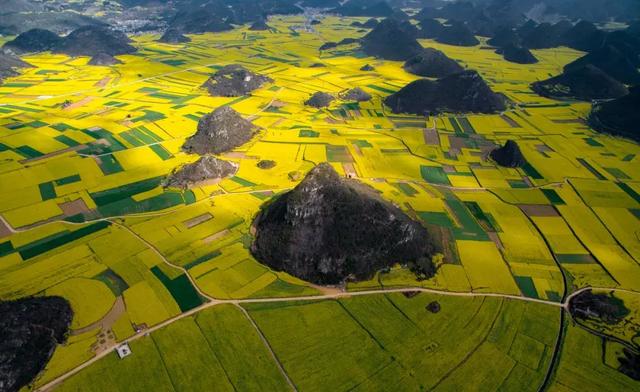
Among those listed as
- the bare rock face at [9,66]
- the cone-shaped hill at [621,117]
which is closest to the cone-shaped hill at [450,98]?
the cone-shaped hill at [621,117]

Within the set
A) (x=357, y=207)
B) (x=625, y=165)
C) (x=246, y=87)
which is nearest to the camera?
(x=357, y=207)

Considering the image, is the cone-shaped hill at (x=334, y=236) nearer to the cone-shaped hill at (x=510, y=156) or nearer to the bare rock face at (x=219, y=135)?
the bare rock face at (x=219, y=135)

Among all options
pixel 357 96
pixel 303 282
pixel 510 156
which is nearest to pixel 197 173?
pixel 303 282

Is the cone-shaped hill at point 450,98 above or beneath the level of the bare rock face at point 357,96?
above

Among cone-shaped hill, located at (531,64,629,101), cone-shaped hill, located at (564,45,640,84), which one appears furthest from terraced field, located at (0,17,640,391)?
cone-shaped hill, located at (564,45,640,84)

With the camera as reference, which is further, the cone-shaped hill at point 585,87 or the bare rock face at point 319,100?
the cone-shaped hill at point 585,87

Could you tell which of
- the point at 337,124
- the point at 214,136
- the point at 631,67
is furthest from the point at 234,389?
the point at 631,67

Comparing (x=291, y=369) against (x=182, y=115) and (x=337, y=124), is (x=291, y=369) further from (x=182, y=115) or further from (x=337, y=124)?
(x=182, y=115)
